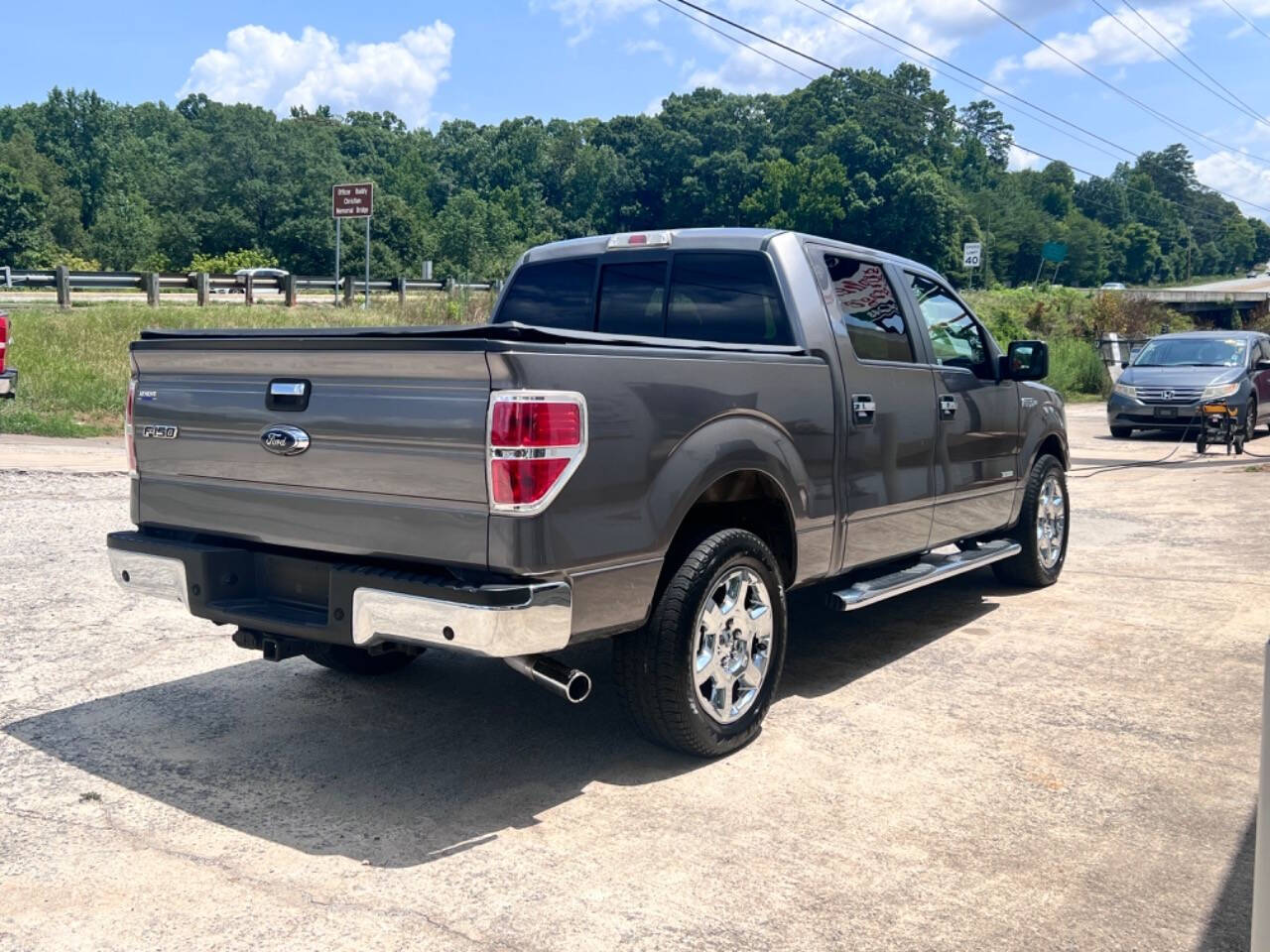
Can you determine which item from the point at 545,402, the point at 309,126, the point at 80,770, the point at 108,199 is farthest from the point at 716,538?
the point at 309,126

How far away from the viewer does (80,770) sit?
14.3 feet

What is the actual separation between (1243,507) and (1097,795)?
8158 millimetres

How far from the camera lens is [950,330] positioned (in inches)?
264

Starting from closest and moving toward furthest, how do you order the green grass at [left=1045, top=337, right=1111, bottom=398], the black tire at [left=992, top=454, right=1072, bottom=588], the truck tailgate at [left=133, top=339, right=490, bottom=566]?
the truck tailgate at [left=133, top=339, right=490, bottom=566] < the black tire at [left=992, top=454, right=1072, bottom=588] < the green grass at [left=1045, top=337, right=1111, bottom=398]

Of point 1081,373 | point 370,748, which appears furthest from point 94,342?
point 1081,373

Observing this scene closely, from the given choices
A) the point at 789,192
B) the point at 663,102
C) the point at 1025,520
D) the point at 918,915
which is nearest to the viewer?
the point at 918,915

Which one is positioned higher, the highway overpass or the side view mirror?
the highway overpass

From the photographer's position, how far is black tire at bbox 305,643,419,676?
5203 mm

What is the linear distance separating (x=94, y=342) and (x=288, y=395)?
18.5 meters

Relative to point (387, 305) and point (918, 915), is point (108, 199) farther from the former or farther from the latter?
point (918, 915)

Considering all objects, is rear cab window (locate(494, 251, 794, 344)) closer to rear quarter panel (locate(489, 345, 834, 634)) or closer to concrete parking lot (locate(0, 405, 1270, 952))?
rear quarter panel (locate(489, 345, 834, 634))

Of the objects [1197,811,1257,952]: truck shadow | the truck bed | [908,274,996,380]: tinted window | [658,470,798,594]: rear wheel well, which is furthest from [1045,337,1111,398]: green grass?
[1197,811,1257,952]: truck shadow

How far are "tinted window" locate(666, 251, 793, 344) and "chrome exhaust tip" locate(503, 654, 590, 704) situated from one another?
193 centimetres

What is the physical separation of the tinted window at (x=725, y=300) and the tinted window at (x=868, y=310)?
1.26ft
